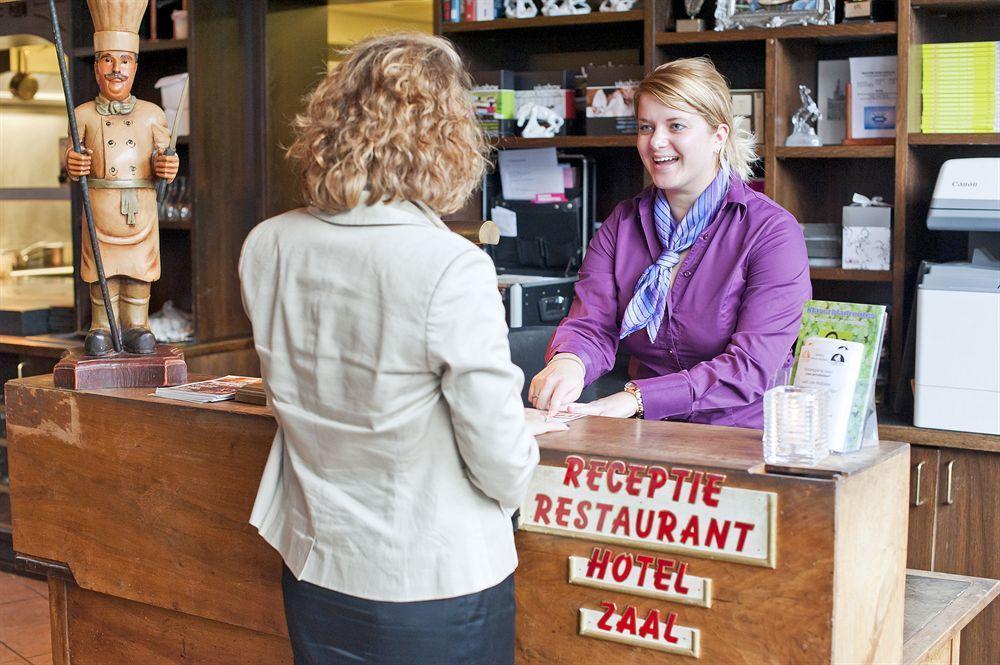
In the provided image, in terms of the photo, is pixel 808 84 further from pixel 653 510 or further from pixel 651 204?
pixel 653 510

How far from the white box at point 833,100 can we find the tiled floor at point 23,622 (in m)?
2.89

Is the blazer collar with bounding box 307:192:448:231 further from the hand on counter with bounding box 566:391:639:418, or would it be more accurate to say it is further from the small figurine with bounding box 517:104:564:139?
the small figurine with bounding box 517:104:564:139

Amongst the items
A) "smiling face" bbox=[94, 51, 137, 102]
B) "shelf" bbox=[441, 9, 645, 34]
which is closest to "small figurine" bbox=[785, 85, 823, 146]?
"shelf" bbox=[441, 9, 645, 34]

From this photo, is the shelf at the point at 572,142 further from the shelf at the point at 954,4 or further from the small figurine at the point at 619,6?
the shelf at the point at 954,4

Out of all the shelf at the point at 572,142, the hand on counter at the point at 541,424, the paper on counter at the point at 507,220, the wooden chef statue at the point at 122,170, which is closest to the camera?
the hand on counter at the point at 541,424

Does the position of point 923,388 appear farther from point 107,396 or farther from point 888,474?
point 107,396

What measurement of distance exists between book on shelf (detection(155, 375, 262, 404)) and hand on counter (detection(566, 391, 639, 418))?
2.00 ft

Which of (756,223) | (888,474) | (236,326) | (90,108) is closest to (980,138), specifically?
(756,223)

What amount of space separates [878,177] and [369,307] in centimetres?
286

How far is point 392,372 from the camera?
1.39 meters

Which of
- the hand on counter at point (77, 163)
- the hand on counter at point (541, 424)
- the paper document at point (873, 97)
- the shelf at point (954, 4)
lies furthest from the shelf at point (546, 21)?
the hand on counter at point (541, 424)

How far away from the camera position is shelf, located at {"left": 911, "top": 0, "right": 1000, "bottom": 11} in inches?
128

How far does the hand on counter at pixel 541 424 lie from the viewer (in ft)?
5.94

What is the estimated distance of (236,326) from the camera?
Answer: 14.3ft
